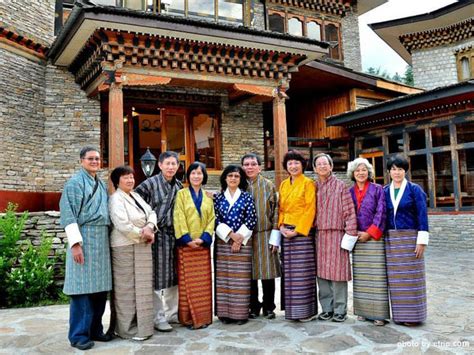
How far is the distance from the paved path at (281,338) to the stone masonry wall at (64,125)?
5.85 meters

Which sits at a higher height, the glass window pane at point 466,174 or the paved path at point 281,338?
the glass window pane at point 466,174

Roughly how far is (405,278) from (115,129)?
6.44 metres

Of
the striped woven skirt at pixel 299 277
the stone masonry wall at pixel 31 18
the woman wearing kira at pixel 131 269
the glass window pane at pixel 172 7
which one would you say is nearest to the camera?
the woman wearing kira at pixel 131 269

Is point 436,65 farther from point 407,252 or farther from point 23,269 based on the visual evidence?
point 23,269

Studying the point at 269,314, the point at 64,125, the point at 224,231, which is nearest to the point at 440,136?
the point at 269,314

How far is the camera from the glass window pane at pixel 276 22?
14.2 m

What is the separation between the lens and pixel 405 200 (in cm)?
430

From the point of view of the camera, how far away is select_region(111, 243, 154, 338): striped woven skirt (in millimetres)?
3980

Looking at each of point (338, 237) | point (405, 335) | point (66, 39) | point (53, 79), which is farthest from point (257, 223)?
point (53, 79)

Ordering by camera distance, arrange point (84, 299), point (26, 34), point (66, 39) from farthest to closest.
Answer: point (26, 34), point (66, 39), point (84, 299)

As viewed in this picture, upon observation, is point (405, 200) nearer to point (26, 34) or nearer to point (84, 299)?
point (84, 299)

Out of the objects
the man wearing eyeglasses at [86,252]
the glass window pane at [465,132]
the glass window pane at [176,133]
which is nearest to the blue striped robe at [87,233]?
the man wearing eyeglasses at [86,252]

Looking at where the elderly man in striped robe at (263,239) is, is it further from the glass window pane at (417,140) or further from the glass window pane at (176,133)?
the glass window pane at (417,140)

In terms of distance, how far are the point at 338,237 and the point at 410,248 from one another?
72 cm
